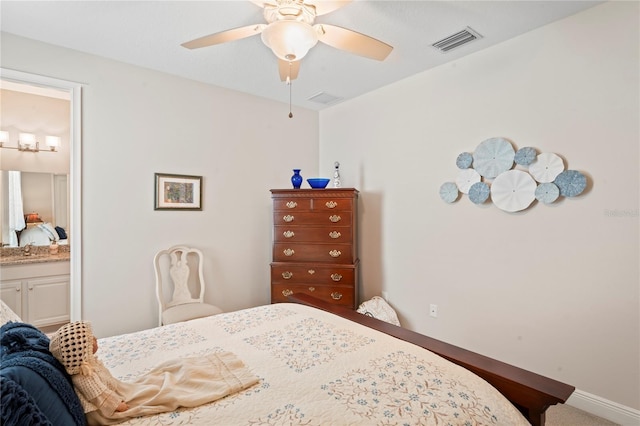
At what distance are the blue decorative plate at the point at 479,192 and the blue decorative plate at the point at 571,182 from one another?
1.52 ft

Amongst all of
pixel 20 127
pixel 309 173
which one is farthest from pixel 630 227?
pixel 20 127

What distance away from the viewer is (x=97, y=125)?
2.81 m

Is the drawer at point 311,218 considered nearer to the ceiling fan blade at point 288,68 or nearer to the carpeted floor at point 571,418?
the ceiling fan blade at point 288,68

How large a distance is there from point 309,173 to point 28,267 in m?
3.12

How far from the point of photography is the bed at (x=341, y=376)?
105 centimetres

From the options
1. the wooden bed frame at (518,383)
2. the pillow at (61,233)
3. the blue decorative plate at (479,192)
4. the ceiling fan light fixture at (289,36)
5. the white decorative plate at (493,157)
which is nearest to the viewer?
the wooden bed frame at (518,383)

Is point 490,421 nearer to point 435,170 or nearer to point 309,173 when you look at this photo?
point 435,170

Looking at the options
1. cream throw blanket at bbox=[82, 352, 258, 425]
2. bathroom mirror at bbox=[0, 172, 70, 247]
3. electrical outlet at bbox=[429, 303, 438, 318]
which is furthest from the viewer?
bathroom mirror at bbox=[0, 172, 70, 247]

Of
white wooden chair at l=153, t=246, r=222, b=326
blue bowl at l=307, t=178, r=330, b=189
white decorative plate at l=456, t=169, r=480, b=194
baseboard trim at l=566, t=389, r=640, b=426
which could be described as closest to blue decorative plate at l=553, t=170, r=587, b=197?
white decorative plate at l=456, t=169, r=480, b=194

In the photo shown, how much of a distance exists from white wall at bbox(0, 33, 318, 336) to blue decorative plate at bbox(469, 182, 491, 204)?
2072mm

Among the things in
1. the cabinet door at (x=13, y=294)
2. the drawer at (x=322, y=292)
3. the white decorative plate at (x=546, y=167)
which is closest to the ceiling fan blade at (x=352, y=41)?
the white decorative plate at (x=546, y=167)

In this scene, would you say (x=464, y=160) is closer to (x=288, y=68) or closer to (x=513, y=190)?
(x=513, y=190)

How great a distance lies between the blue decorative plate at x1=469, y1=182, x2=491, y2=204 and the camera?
2654 mm

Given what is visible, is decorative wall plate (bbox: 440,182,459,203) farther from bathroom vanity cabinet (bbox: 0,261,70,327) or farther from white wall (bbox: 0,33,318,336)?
bathroom vanity cabinet (bbox: 0,261,70,327)
